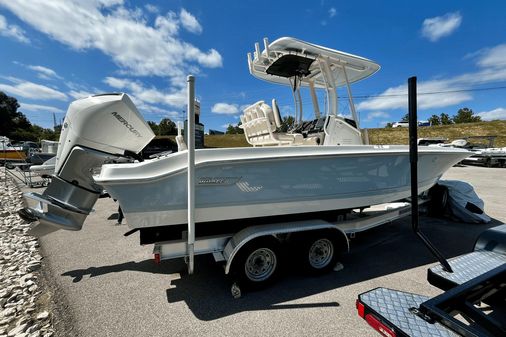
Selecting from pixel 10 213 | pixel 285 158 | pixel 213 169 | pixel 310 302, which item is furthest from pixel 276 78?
pixel 10 213

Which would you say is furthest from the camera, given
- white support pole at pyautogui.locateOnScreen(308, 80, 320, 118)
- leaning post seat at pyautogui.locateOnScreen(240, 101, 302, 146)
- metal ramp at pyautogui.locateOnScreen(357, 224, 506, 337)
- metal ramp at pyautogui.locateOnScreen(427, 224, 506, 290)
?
white support pole at pyautogui.locateOnScreen(308, 80, 320, 118)

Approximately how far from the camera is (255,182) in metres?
2.81

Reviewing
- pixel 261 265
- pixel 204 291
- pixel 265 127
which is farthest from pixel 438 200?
pixel 204 291

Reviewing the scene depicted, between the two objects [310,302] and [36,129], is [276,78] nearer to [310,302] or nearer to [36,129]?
[310,302]

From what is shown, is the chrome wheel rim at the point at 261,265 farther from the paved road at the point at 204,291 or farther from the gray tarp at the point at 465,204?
the gray tarp at the point at 465,204

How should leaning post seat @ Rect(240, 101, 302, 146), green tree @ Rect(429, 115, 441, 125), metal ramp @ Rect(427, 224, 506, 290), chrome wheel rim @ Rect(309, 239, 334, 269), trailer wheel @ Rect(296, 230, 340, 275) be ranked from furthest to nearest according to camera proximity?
green tree @ Rect(429, 115, 441, 125) < leaning post seat @ Rect(240, 101, 302, 146) < chrome wheel rim @ Rect(309, 239, 334, 269) < trailer wheel @ Rect(296, 230, 340, 275) < metal ramp @ Rect(427, 224, 506, 290)

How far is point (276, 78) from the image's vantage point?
5.14 m

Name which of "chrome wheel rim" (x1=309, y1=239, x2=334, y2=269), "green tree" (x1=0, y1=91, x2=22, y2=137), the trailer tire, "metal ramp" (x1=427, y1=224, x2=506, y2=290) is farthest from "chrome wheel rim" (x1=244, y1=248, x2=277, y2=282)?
"green tree" (x1=0, y1=91, x2=22, y2=137)

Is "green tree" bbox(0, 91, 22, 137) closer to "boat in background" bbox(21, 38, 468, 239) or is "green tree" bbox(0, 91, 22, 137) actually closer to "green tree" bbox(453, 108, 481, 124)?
"boat in background" bbox(21, 38, 468, 239)

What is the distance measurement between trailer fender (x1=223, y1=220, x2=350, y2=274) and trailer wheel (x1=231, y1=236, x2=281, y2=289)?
0.08m

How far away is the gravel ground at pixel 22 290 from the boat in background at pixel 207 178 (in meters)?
0.68

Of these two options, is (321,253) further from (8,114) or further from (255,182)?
(8,114)

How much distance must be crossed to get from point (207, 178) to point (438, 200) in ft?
17.5

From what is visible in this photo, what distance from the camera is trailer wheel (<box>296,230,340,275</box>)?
3113 mm
